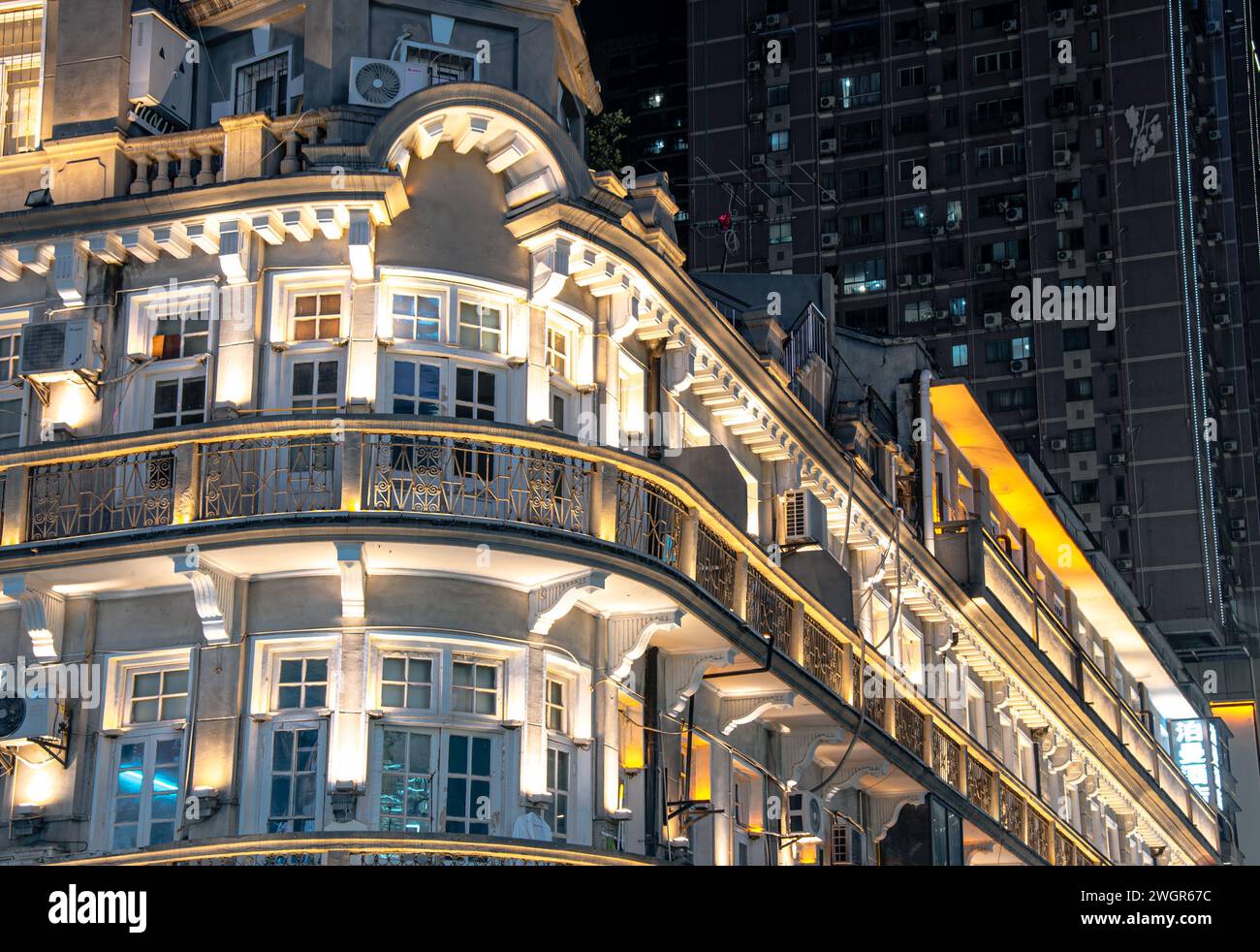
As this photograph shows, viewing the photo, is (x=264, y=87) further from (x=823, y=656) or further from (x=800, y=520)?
(x=823, y=656)

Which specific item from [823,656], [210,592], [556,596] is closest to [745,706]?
[823,656]

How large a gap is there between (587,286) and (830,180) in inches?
2836

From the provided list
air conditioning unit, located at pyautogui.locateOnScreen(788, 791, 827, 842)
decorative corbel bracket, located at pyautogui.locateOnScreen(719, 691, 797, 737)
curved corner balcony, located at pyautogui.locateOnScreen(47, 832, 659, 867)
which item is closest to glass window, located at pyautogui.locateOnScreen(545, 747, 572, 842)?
curved corner balcony, located at pyautogui.locateOnScreen(47, 832, 659, 867)

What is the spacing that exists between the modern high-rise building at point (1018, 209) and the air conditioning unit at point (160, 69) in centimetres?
6544

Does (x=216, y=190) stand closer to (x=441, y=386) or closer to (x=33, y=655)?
(x=441, y=386)

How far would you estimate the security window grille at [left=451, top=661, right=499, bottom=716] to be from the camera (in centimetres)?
2523

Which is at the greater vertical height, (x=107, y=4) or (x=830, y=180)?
(x=830, y=180)

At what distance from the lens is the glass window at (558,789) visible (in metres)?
25.7

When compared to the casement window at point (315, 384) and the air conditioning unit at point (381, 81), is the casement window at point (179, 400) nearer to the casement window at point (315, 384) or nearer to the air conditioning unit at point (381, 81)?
the casement window at point (315, 384)

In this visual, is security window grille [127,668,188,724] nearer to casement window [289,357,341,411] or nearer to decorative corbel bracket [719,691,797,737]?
casement window [289,357,341,411]

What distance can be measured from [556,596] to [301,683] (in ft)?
10.5
